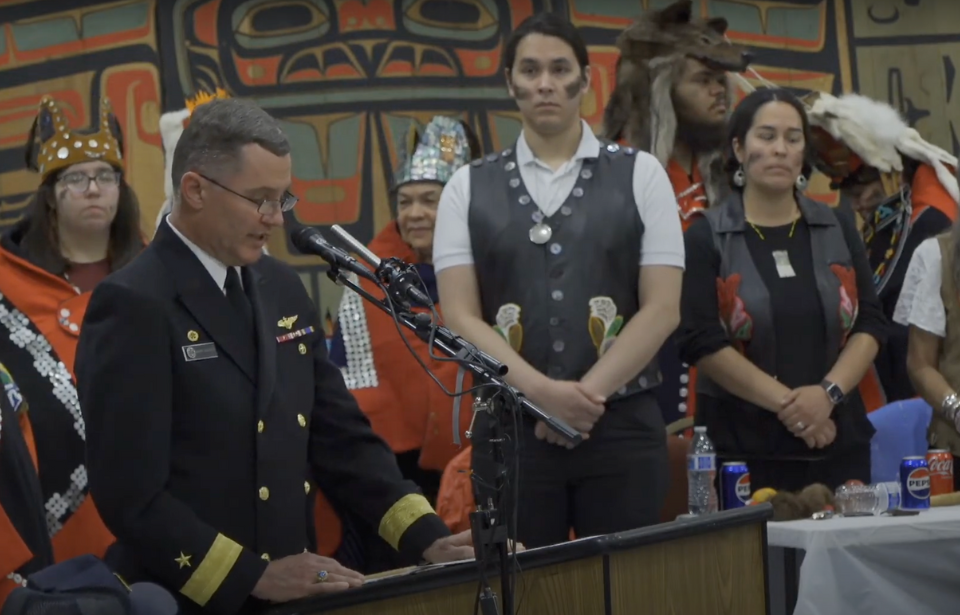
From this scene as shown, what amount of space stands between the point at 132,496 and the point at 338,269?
471 mm

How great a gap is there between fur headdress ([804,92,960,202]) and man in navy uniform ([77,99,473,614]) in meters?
3.00

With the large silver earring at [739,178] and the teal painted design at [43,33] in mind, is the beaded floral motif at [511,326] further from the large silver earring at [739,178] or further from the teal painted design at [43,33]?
the teal painted design at [43,33]

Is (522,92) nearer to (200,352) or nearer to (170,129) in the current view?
(200,352)

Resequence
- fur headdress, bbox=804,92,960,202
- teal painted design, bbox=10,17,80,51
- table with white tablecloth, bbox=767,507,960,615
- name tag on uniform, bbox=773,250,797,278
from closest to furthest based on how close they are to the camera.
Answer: table with white tablecloth, bbox=767,507,960,615 → name tag on uniform, bbox=773,250,797,278 → fur headdress, bbox=804,92,960,202 → teal painted design, bbox=10,17,80,51

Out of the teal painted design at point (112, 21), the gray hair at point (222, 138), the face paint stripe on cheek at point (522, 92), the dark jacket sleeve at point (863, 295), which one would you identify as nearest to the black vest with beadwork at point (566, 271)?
the face paint stripe on cheek at point (522, 92)

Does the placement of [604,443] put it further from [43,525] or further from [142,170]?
[142,170]

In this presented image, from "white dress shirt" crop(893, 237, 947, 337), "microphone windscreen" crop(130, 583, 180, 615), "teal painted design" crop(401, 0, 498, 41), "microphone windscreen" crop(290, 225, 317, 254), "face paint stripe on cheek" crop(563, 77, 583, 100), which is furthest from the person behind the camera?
"teal painted design" crop(401, 0, 498, 41)

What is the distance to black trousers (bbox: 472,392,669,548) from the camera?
3.51 metres

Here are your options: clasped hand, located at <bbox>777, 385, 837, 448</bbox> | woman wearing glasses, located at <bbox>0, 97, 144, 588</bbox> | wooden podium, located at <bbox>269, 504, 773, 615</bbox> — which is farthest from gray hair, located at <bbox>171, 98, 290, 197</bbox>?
clasped hand, located at <bbox>777, 385, 837, 448</bbox>

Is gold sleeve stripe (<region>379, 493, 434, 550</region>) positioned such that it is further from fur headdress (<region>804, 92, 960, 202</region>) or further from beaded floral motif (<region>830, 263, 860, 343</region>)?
fur headdress (<region>804, 92, 960, 202</region>)

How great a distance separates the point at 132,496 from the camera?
237 centimetres

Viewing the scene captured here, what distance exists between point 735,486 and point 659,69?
179 cm

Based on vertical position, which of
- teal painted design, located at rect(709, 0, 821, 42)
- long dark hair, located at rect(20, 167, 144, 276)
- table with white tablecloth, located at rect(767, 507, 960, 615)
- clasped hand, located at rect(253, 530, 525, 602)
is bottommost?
table with white tablecloth, located at rect(767, 507, 960, 615)

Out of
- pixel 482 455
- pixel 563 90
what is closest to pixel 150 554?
pixel 482 455
